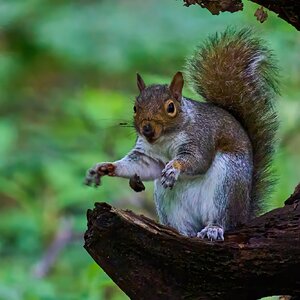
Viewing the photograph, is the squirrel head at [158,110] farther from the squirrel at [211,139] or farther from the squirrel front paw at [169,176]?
the squirrel front paw at [169,176]

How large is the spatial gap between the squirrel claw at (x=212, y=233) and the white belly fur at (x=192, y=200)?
0.08 m

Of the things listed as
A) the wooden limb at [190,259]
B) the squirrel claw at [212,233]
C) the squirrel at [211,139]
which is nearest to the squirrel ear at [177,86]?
the squirrel at [211,139]

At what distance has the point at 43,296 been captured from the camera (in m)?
2.93

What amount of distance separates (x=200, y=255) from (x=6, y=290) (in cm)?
101

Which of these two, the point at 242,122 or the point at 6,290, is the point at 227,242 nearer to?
the point at 242,122

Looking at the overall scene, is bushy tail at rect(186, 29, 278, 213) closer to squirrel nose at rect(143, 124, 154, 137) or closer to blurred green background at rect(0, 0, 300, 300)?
blurred green background at rect(0, 0, 300, 300)

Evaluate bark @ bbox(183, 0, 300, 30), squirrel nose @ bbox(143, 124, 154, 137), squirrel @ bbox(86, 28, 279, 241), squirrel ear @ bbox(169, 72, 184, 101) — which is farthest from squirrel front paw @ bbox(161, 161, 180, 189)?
bark @ bbox(183, 0, 300, 30)

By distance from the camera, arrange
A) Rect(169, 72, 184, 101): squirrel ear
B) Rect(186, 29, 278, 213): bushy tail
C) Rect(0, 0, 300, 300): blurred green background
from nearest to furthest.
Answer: Rect(169, 72, 184, 101): squirrel ear < Rect(186, 29, 278, 213): bushy tail < Rect(0, 0, 300, 300): blurred green background

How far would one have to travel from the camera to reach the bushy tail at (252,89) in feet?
8.87

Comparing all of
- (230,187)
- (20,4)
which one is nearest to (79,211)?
(20,4)

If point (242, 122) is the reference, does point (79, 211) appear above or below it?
above

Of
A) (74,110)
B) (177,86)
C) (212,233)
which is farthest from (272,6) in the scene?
(74,110)

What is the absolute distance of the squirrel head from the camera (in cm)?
254

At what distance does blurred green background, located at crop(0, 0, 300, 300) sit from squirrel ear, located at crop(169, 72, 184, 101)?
0.34 metres
